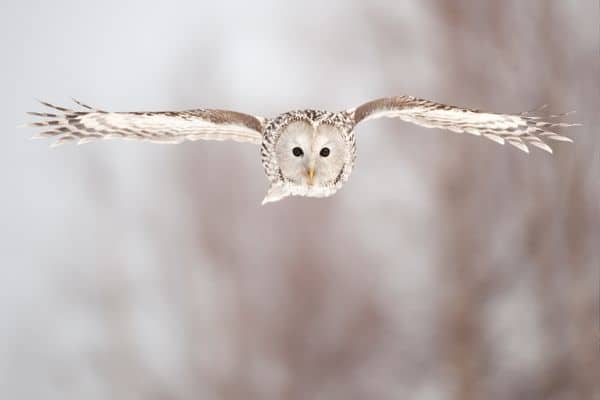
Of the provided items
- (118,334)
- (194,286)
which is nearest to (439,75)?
Result: (194,286)

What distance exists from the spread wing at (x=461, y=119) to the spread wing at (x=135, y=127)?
160 millimetres

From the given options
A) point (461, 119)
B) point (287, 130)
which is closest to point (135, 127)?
point (287, 130)

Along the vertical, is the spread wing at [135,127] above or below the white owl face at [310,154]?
above

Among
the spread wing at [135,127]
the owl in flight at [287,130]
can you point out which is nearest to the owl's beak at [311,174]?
the owl in flight at [287,130]

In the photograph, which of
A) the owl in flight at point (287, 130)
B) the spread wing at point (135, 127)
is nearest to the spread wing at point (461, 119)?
the owl in flight at point (287, 130)

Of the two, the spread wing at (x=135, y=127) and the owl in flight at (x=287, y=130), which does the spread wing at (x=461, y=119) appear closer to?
A: the owl in flight at (x=287, y=130)

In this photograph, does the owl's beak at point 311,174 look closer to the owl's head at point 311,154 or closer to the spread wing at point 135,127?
the owl's head at point 311,154

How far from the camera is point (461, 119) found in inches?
45.7

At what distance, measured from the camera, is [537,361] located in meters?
2.36

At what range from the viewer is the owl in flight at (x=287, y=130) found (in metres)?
1.01

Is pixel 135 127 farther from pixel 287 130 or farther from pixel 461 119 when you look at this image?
pixel 461 119

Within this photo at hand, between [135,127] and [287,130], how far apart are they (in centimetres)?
Result: 23

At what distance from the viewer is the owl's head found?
3.38ft

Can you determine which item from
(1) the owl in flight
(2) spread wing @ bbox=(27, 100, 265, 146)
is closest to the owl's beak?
(1) the owl in flight
